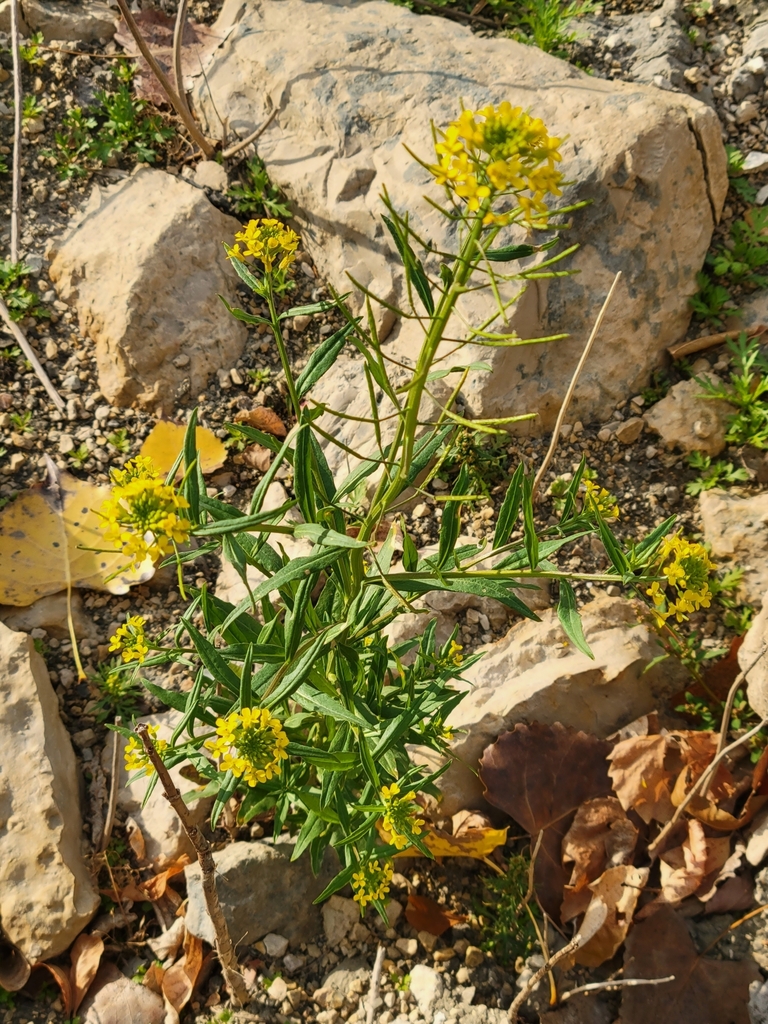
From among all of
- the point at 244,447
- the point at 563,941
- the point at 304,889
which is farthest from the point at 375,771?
the point at 244,447

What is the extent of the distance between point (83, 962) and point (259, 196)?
10.4 feet

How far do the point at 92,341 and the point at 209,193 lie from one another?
2.93 ft

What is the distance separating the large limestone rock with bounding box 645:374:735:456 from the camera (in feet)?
11.3

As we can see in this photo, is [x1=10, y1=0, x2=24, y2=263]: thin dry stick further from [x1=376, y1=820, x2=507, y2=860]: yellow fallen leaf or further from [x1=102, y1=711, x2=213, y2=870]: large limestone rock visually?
[x1=376, y1=820, x2=507, y2=860]: yellow fallen leaf

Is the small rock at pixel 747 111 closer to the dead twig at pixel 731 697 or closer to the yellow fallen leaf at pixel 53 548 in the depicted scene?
the dead twig at pixel 731 697

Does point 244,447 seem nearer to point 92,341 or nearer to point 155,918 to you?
point 92,341

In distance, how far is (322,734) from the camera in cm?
254

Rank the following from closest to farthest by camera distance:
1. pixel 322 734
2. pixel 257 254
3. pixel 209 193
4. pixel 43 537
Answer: pixel 257 254 → pixel 322 734 → pixel 43 537 → pixel 209 193

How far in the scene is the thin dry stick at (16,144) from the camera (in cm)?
356

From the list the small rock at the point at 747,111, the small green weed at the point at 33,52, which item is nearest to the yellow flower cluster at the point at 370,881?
the small rock at the point at 747,111

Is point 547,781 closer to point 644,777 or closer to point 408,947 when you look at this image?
point 644,777

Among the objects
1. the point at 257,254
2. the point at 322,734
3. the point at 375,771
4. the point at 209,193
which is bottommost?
the point at 322,734

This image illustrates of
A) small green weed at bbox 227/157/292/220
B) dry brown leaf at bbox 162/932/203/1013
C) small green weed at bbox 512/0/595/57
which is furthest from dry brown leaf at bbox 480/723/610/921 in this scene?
small green weed at bbox 512/0/595/57

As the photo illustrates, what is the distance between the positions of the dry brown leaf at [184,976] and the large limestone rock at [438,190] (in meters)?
1.94
